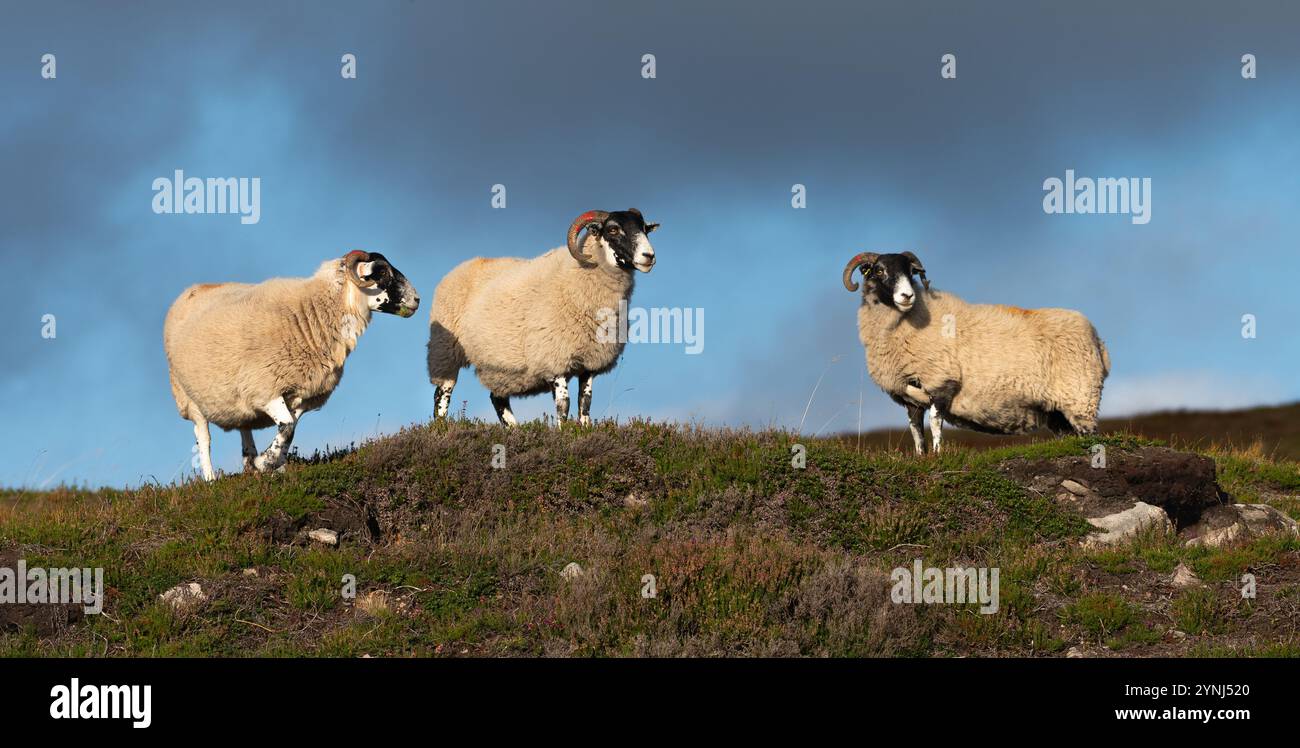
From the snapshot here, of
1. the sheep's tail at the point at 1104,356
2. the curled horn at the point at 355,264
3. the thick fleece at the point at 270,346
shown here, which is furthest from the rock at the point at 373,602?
the sheep's tail at the point at 1104,356

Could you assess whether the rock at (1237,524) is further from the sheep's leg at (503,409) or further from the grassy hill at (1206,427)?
the grassy hill at (1206,427)

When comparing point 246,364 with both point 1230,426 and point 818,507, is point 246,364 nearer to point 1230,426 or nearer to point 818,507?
point 818,507

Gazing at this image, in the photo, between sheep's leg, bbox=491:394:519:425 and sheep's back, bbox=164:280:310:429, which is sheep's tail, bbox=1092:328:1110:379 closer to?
sheep's leg, bbox=491:394:519:425

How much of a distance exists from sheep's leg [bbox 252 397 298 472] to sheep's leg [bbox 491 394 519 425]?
4821 mm

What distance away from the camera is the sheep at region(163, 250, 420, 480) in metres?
15.5

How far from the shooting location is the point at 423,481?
1561 cm

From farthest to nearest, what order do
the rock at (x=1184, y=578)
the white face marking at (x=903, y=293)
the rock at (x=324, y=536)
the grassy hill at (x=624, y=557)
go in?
the white face marking at (x=903, y=293) → the rock at (x=324, y=536) → the rock at (x=1184, y=578) → the grassy hill at (x=624, y=557)

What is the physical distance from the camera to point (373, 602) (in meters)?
12.5

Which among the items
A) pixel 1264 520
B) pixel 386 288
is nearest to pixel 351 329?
pixel 386 288

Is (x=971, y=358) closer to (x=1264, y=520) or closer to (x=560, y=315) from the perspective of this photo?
(x=1264, y=520)

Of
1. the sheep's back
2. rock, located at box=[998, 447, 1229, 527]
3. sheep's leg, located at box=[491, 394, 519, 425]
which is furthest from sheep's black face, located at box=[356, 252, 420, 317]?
rock, located at box=[998, 447, 1229, 527]

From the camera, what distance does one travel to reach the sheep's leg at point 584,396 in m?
18.3

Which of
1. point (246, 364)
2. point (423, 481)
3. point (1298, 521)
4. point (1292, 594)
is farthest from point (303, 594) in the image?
point (1298, 521)
